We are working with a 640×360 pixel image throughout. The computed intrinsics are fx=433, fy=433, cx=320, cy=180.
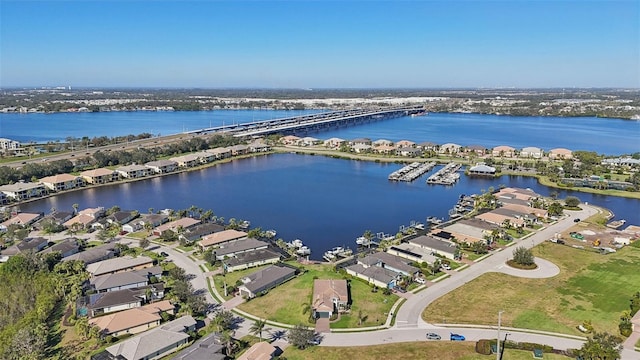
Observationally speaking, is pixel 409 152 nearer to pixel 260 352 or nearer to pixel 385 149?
pixel 385 149

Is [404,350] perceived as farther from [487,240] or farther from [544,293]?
[487,240]

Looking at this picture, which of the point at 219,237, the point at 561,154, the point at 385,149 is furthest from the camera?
the point at 385,149

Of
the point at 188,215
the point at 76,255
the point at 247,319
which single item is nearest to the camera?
the point at 247,319

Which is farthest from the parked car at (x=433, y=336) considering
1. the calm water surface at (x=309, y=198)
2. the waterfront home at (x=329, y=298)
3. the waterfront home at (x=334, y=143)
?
the waterfront home at (x=334, y=143)

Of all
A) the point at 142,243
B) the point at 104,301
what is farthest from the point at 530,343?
the point at 142,243

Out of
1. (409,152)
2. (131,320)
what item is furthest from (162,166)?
(131,320)

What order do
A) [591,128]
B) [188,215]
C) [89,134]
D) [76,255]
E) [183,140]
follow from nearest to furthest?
[76,255]
[188,215]
[183,140]
[89,134]
[591,128]
